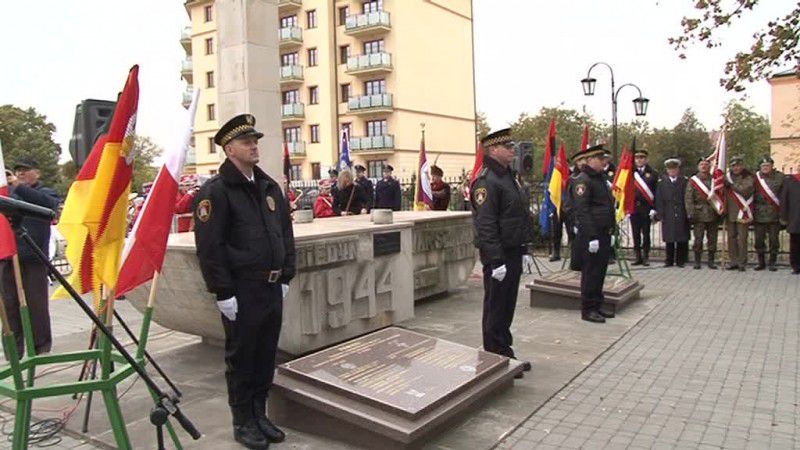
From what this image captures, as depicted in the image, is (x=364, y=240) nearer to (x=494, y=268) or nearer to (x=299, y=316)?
(x=299, y=316)

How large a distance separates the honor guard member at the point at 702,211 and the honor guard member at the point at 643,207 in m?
0.83

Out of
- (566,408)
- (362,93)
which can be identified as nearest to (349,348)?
(566,408)

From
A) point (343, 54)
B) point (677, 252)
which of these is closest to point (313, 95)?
point (343, 54)

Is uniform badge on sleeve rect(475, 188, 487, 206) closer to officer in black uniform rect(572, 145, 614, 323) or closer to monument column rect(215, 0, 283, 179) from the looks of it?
officer in black uniform rect(572, 145, 614, 323)

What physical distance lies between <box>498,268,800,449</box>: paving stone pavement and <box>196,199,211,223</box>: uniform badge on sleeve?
2471mm

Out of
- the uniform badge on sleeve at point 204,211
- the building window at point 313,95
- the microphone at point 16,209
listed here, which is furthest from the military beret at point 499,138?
the building window at point 313,95

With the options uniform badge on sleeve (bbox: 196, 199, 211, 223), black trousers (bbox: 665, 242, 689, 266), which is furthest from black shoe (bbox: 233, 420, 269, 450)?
black trousers (bbox: 665, 242, 689, 266)

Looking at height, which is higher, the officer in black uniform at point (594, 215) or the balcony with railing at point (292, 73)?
the balcony with railing at point (292, 73)

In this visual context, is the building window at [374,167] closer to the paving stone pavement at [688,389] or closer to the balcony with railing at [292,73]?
the balcony with railing at [292,73]

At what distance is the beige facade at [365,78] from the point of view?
156 ft

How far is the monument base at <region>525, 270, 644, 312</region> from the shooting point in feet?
28.6

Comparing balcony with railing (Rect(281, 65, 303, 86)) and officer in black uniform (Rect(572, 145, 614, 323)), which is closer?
officer in black uniform (Rect(572, 145, 614, 323))

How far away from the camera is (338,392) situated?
450cm

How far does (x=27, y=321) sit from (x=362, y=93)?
46394 millimetres
